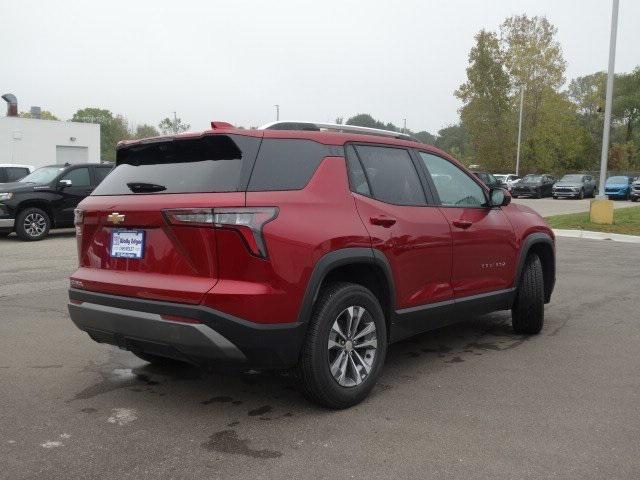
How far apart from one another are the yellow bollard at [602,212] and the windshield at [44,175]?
14.2 meters

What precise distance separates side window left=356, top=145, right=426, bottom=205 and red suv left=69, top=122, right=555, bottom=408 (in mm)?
11

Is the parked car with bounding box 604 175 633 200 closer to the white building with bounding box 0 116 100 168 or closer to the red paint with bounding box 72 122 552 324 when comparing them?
the white building with bounding box 0 116 100 168

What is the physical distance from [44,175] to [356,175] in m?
12.0

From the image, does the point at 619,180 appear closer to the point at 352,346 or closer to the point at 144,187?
the point at 352,346

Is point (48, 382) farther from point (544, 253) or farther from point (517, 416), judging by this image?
point (544, 253)

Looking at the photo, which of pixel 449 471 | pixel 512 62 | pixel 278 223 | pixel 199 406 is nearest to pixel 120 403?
pixel 199 406

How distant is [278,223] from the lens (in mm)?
3455

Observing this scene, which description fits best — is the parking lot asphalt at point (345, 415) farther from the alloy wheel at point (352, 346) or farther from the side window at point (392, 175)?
the side window at point (392, 175)

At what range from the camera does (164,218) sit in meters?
3.54

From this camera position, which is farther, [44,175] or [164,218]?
[44,175]

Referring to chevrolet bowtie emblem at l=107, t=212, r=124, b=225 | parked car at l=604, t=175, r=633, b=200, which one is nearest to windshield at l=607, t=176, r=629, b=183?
parked car at l=604, t=175, r=633, b=200

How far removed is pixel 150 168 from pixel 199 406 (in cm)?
155

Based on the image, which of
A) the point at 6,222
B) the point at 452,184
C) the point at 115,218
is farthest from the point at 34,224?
the point at 452,184

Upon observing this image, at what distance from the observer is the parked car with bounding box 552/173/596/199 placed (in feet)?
121
